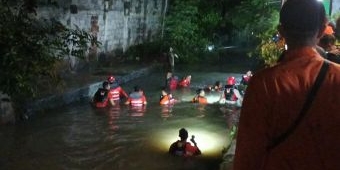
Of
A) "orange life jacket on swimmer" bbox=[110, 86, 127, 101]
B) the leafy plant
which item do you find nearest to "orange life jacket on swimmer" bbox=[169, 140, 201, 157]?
"orange life jacket on swimmer" bbox=[110, 86, 127, 101]

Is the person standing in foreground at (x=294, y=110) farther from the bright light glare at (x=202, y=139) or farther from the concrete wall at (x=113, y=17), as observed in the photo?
the concrete wall at (x=113, y=17)

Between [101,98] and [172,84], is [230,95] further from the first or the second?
[101,98]

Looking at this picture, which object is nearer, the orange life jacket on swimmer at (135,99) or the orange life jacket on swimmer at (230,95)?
the orange life jacket on swimmer at (135,99)

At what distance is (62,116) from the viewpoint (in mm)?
14297

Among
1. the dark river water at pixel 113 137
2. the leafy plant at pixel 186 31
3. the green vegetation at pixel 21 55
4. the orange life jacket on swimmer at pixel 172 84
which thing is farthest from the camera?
the leafy plant at pixel 186 31

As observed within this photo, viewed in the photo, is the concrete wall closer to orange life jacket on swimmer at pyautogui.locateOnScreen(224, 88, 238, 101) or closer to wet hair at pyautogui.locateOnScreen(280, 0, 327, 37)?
orange life jacket on swimmer at pyautogui.locateOnScreen(224, 88, 238, 101)

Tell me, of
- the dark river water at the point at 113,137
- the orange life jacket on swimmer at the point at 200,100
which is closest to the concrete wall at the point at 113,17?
the dark river water at the point at 113,137

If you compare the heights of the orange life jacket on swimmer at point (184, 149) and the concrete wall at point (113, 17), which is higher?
the concrete wall at point (113, 17)

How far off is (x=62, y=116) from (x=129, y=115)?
2012 mm

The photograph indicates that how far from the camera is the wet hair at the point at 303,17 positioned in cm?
241

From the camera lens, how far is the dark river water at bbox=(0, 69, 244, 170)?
10.1 m

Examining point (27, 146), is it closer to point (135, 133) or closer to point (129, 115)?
point (135, 133)

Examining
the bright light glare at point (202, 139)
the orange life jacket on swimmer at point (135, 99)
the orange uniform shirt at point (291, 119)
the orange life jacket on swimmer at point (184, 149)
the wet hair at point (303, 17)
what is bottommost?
the bright light glare at point (202, 139)

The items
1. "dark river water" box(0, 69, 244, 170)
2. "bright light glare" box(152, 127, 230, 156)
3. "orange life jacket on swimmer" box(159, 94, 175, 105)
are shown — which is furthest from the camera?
"orange life jacket on swimmer" box(159, 94, 175, 105)
